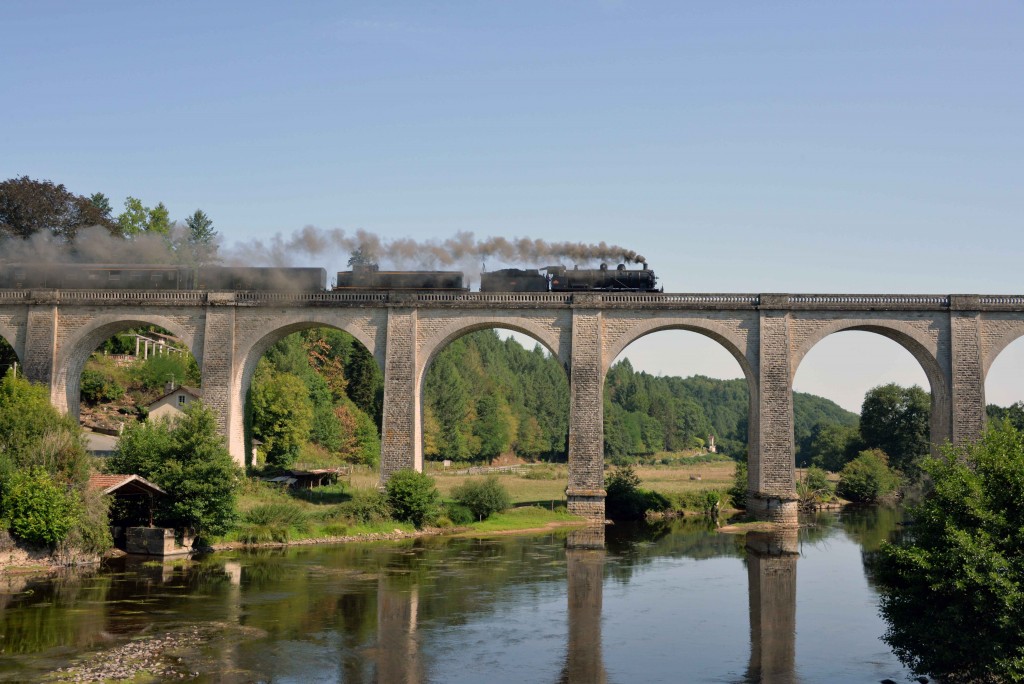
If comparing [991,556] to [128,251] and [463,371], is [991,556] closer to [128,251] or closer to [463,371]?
[128,251]

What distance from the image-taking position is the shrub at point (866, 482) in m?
64.0

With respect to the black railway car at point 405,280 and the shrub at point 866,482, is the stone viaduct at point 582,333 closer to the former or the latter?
the black railway car at point 405,280

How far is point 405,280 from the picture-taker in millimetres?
48969

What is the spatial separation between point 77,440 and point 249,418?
52.3 feet

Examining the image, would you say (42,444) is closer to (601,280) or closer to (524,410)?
(601,280)

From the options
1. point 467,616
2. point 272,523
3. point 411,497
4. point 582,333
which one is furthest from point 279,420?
point 467,616

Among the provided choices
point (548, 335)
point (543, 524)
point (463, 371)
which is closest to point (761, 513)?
point (543, 524)

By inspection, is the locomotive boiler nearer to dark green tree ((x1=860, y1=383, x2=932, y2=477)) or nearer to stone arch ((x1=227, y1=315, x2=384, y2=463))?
stone arch ((x1=227, y1=315, x2=384, y2=463))

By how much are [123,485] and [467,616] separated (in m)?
14.3

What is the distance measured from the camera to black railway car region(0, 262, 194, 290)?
49.7 meters

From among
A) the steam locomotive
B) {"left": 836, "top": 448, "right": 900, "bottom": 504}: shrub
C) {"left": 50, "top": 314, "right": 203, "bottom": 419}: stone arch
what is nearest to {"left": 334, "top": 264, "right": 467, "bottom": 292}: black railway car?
the steam locomotive

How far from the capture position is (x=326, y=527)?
41094mm

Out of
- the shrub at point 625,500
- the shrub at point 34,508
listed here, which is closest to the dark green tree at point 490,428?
the shrub at point 625,500

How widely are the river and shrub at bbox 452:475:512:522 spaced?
21.7ft
